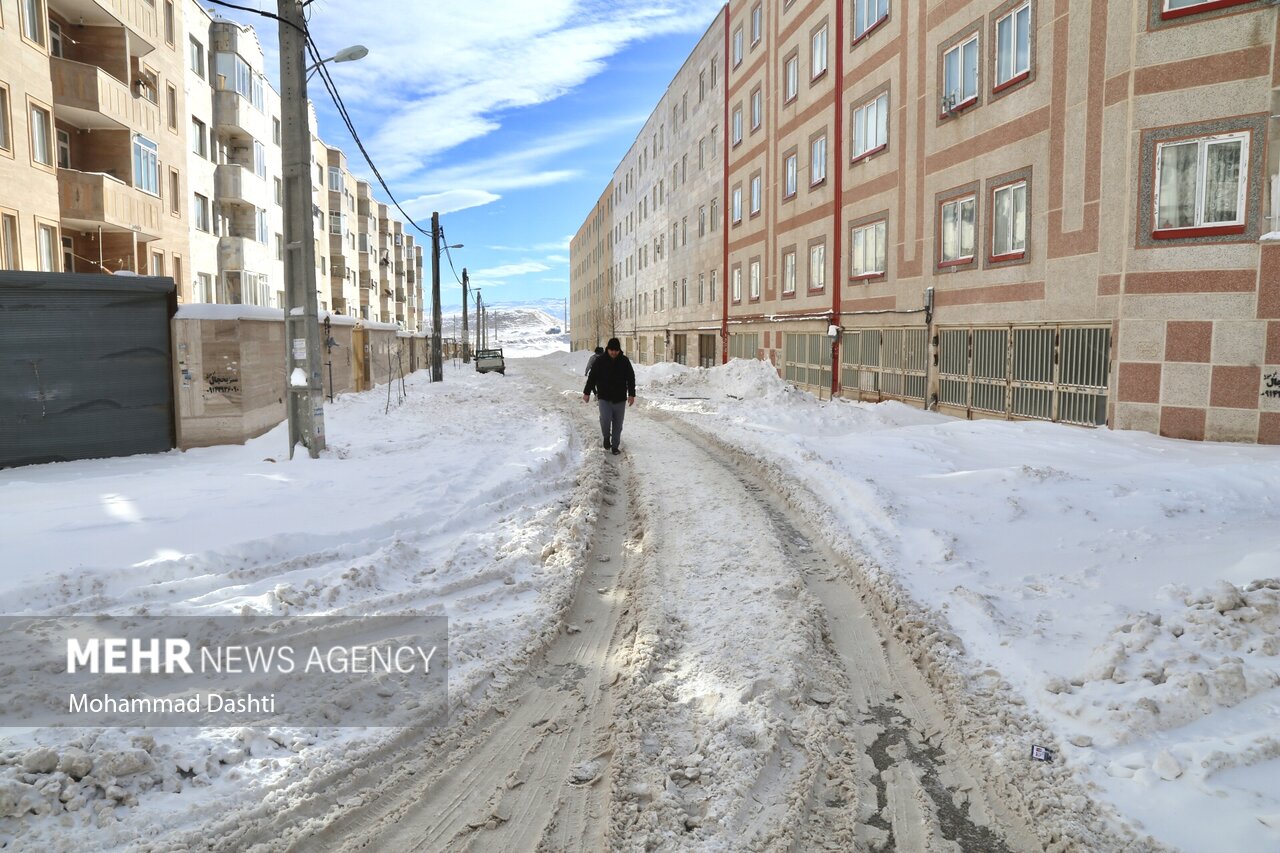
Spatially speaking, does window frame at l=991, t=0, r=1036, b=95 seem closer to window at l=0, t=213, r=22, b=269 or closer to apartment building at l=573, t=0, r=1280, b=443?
apartment building at l=573, t=0, r=1280, b=443

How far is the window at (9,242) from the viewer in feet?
54.1

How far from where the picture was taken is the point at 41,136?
1848 centimetres

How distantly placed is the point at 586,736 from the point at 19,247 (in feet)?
65.5

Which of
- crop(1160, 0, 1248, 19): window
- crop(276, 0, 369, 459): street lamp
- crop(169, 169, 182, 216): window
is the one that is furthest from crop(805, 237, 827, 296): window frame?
crop(169, 169, 182, 216): window

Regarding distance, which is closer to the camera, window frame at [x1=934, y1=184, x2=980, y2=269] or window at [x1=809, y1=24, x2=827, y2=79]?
window frame at [x1=934, y1=184, x2=980, y2=269]

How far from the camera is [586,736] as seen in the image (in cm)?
374

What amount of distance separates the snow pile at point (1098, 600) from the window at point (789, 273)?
1408 cm

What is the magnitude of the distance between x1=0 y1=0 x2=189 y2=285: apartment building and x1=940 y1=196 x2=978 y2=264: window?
66.8 ft

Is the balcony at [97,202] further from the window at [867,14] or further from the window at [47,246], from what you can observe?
the window at [867,14]

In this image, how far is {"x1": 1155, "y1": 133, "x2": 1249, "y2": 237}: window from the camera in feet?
33.6

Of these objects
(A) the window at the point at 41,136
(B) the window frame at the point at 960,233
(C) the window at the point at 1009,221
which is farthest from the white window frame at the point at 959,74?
(A) the window at the point at 41,136

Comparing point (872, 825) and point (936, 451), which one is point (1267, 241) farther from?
point (872, 825)

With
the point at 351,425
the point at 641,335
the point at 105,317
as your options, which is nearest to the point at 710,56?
the point at 641,335

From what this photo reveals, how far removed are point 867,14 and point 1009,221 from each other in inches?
339
